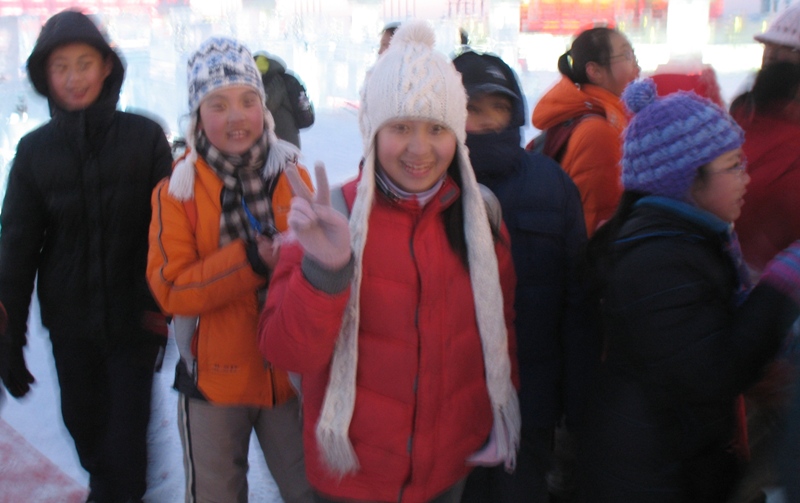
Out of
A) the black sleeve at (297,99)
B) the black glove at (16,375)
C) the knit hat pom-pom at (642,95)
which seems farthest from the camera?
the black sleeve at (297,99)

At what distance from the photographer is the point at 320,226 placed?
1.23m

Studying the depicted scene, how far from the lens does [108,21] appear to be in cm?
559

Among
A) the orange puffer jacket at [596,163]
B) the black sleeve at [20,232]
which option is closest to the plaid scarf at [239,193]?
the black sleeve at [20,232]

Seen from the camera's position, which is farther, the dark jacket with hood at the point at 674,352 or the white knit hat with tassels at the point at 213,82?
the white knit hat with tassels at the point at 213,82

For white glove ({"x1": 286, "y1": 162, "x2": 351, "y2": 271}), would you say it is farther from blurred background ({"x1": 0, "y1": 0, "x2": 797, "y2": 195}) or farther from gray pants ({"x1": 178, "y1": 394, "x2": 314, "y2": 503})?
blurred background ({"x1": 0, "y1": 0, "x2": 797, "y2": 195})

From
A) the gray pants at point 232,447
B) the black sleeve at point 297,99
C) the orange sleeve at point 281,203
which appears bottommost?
the gray pants at point 232,447

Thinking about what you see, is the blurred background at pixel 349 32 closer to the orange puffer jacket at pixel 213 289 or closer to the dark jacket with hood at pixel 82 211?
the dark jacket with hood at pixel 82 211

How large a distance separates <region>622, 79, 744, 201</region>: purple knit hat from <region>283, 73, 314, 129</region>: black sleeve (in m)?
3.45

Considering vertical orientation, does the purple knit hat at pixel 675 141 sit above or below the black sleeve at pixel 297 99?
above

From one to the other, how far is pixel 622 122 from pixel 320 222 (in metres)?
1.73

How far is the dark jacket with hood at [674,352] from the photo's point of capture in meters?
1.27

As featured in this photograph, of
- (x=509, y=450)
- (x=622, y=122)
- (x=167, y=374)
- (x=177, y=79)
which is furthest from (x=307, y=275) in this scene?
(x=177, y=79)

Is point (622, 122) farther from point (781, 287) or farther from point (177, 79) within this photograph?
point (177, 79)

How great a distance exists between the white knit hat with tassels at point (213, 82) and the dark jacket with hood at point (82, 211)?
41cm
